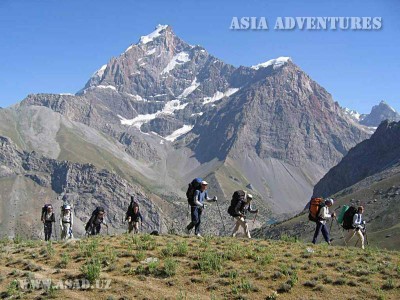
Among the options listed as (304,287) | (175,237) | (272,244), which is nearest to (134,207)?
(175,237)

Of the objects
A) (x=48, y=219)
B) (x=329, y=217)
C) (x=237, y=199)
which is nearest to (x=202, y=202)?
(x=237, y=199)

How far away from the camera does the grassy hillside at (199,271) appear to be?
15.5 m

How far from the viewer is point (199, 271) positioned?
17.5 meters

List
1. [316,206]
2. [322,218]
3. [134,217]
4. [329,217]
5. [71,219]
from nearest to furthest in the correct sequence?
[322,218], [329,217], [316,206], [134,217], [71,219]

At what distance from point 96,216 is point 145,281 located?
1512 centimetres

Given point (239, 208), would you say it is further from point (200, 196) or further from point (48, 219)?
point (48, 219)

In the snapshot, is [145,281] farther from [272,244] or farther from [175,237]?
[272,244]

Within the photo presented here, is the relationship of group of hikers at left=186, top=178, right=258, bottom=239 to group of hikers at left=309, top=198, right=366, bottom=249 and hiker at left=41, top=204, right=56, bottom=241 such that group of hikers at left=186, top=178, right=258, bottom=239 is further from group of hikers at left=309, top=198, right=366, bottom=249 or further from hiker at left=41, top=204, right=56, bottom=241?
hiker at left=41, top=204, right=56, bottom=241

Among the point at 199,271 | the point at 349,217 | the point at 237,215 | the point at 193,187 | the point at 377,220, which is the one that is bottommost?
the point at 377,220

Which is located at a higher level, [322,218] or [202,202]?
[202,202]

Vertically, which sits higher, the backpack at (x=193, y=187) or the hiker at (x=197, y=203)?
the backpack at (x=193, y=187)

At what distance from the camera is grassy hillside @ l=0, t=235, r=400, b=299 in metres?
15.5

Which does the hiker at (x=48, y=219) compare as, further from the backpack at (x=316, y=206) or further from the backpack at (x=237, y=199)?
the backpack at (x=316, y=206)

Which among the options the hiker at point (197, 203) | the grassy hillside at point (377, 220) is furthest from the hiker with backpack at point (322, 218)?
the grassy hillside at point (377, 220)
